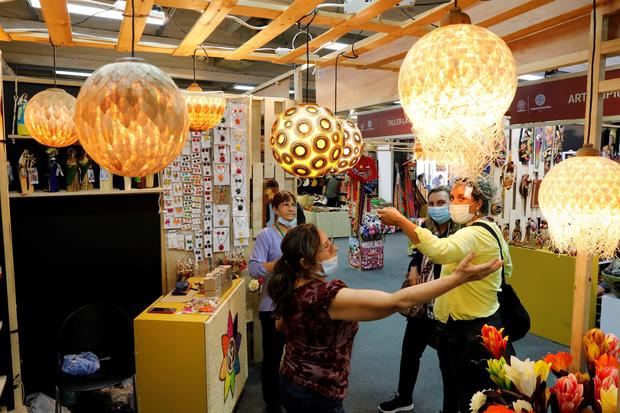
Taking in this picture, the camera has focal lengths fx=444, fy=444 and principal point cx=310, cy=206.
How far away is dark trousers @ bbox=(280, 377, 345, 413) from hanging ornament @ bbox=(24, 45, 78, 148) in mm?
1958

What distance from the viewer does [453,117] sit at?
125 cm

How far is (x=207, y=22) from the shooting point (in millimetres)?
2375

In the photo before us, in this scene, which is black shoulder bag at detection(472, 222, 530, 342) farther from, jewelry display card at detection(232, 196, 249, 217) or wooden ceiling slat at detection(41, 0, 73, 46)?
wooden ceiling slat at detection(41, 0, 73, 46)

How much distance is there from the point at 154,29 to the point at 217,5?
455 centimetres

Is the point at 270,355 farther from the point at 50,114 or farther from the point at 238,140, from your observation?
the point at 50,114

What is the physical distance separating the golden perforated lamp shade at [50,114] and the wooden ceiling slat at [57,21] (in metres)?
0.31

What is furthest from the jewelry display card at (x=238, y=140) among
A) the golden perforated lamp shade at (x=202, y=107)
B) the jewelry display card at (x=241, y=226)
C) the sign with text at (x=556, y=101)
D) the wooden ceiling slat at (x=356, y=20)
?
the sign with text at (x=556, y=101)

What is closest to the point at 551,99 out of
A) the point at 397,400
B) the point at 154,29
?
the point at 397,400

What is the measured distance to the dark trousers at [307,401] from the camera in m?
2.00

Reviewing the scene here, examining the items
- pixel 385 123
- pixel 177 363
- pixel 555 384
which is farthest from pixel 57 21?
pixel 385 123

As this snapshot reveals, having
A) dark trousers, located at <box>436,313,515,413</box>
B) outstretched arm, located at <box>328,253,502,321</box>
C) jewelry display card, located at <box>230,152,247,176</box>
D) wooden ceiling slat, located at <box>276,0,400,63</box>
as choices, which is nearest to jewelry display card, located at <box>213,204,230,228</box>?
jewelry display card, located at <box>230,152,247,176</box>

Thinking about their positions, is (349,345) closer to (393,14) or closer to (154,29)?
(393,14)

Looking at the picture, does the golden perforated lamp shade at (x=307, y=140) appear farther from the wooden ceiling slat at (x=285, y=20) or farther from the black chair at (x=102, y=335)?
the black chair at (x=102, y=335)

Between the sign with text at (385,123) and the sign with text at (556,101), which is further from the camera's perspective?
the sign with text at (385,123)
